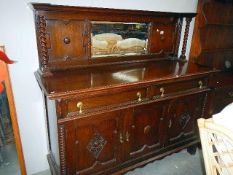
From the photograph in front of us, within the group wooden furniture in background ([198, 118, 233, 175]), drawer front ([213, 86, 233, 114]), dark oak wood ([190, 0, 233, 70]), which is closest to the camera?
wooden furniture in background ([198, 118, 233, 175])

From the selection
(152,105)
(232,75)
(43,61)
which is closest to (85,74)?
(43,61)

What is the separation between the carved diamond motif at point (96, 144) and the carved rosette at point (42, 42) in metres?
0.61

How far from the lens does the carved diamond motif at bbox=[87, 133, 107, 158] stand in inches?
57.0

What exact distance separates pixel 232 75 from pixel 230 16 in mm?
746

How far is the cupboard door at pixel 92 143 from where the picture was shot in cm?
136

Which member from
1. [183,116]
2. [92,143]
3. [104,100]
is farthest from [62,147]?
[183,116]

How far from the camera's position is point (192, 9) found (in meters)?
2.29

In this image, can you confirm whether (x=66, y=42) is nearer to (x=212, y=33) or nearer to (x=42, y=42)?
(x=42, y=42)

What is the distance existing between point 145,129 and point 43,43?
1026 mm

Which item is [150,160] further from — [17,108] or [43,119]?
[17,108]

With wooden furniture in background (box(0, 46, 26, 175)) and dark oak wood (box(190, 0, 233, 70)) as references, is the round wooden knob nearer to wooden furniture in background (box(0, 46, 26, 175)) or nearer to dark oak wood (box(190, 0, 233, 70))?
wooden furniture in background (box(0, 46, 26, 175))

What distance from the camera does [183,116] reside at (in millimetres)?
1889

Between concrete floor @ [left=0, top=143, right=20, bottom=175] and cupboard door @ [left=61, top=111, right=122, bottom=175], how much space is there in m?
0.58

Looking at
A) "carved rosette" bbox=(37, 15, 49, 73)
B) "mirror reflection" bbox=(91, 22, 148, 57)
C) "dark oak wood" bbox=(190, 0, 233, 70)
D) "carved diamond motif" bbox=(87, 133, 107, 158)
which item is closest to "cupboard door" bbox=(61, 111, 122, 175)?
"carved diamond motif" bbox=(87, 133, 107, 158)
